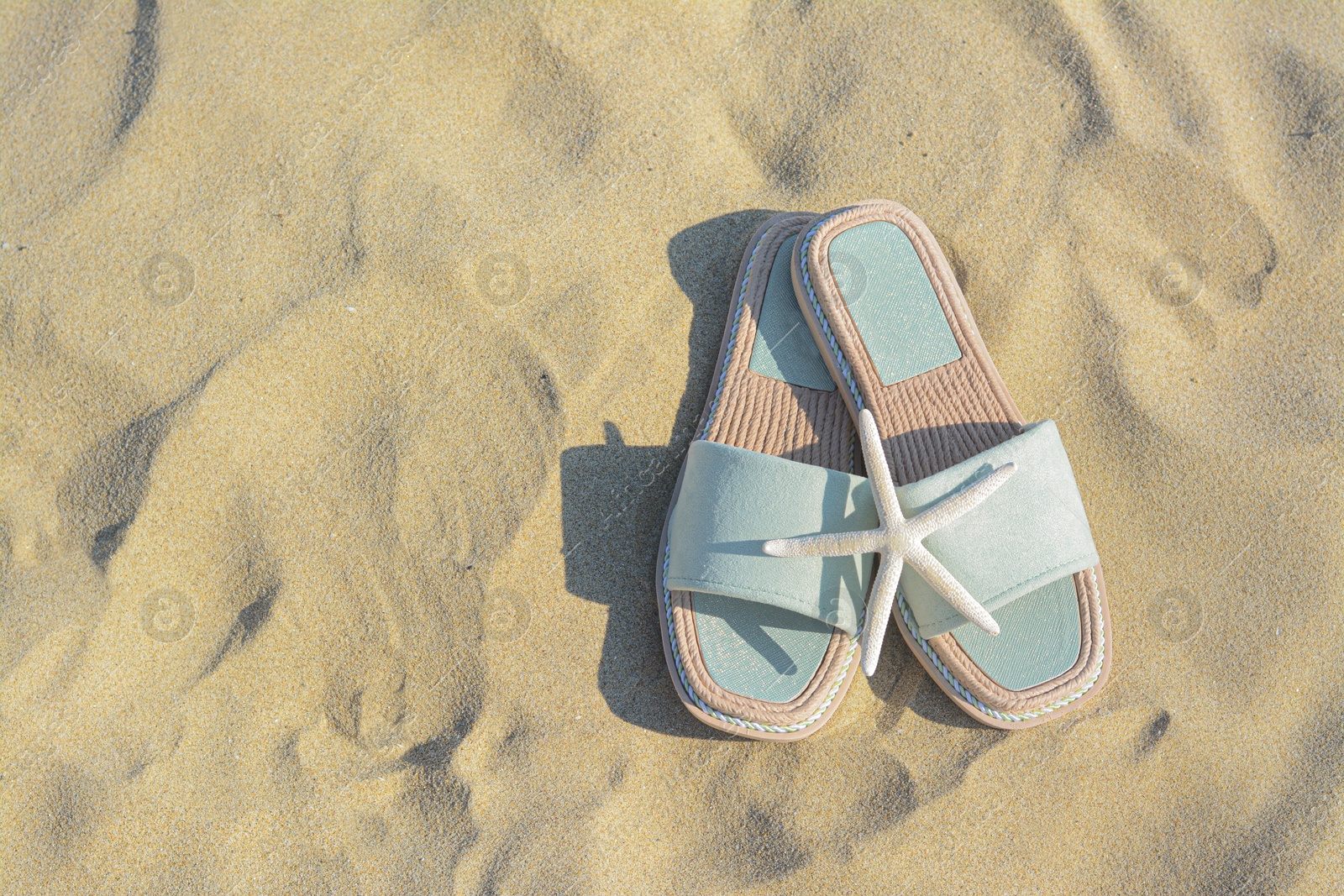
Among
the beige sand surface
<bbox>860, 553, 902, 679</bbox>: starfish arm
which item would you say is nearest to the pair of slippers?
<bbox>860, 553, 902, 679</bbox>: starfish arm

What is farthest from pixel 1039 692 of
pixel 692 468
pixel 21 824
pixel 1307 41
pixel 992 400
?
pixel 21 824

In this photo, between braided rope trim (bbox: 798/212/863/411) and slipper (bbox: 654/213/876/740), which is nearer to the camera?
slipper (bbox: 654/213/876/740)

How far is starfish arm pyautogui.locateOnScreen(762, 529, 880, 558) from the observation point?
8.13 feet

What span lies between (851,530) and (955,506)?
0.30 meters

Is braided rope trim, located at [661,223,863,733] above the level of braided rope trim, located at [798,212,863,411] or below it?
below

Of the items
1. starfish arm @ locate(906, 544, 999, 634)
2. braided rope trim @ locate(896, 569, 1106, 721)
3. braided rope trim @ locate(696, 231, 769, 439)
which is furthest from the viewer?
braided rope trim @ locate(696, 231, 769, 439)

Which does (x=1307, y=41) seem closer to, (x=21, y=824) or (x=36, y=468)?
(x=36, y=468)

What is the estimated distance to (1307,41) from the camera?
3297 mm

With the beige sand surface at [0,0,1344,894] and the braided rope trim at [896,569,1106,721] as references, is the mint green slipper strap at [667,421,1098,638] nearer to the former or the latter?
the braided rope trim at [896,569,1106,721]

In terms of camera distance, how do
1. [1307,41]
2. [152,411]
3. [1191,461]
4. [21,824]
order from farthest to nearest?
1. [1307,41]
2. [1191,461]
3. [152,411]
4. [21,824]

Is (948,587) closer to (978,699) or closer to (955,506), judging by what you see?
(955,506)

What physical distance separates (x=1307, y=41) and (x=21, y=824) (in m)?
4.98

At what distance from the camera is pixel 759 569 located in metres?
2.54

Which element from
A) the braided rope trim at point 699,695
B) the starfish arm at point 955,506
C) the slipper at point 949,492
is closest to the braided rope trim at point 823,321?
the slipper at point 949,492
